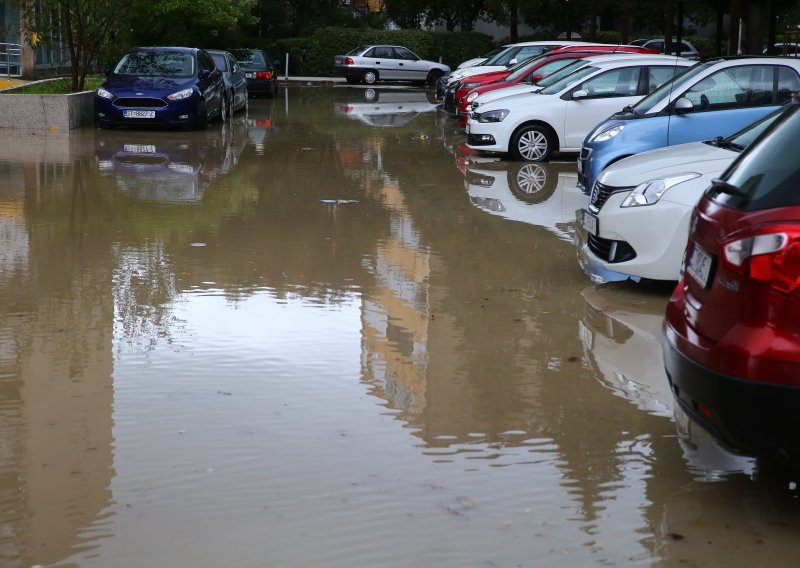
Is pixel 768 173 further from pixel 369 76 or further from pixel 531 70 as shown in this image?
pixel 369 76

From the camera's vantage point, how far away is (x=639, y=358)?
22.5 feet

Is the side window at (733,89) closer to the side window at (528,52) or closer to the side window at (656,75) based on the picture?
the side window at (656,75)

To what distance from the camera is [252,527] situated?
4.39 m

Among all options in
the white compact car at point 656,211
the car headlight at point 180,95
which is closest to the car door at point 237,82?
the car headlight at point 180,95

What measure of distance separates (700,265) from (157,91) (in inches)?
692

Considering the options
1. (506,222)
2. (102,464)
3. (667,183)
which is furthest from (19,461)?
(506,222)

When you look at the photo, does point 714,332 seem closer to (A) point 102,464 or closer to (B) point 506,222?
(A) point 102,464

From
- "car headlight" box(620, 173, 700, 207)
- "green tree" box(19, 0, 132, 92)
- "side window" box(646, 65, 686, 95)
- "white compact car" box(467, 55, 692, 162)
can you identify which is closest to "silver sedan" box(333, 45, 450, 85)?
"green tree" box(19, 0, 132, 92)

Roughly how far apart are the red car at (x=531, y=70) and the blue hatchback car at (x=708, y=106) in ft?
26.4

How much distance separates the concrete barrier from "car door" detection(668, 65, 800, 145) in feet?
39.4

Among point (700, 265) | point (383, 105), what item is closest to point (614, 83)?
point (700, 265)

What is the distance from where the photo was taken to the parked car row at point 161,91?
2072 centimetres

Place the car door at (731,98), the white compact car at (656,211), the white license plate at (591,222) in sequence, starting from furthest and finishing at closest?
1. the car door at (731,98)
2. the white license plate at (591,222)
3. the white compact car at (656,211)

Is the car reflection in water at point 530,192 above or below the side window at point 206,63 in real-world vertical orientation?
below
